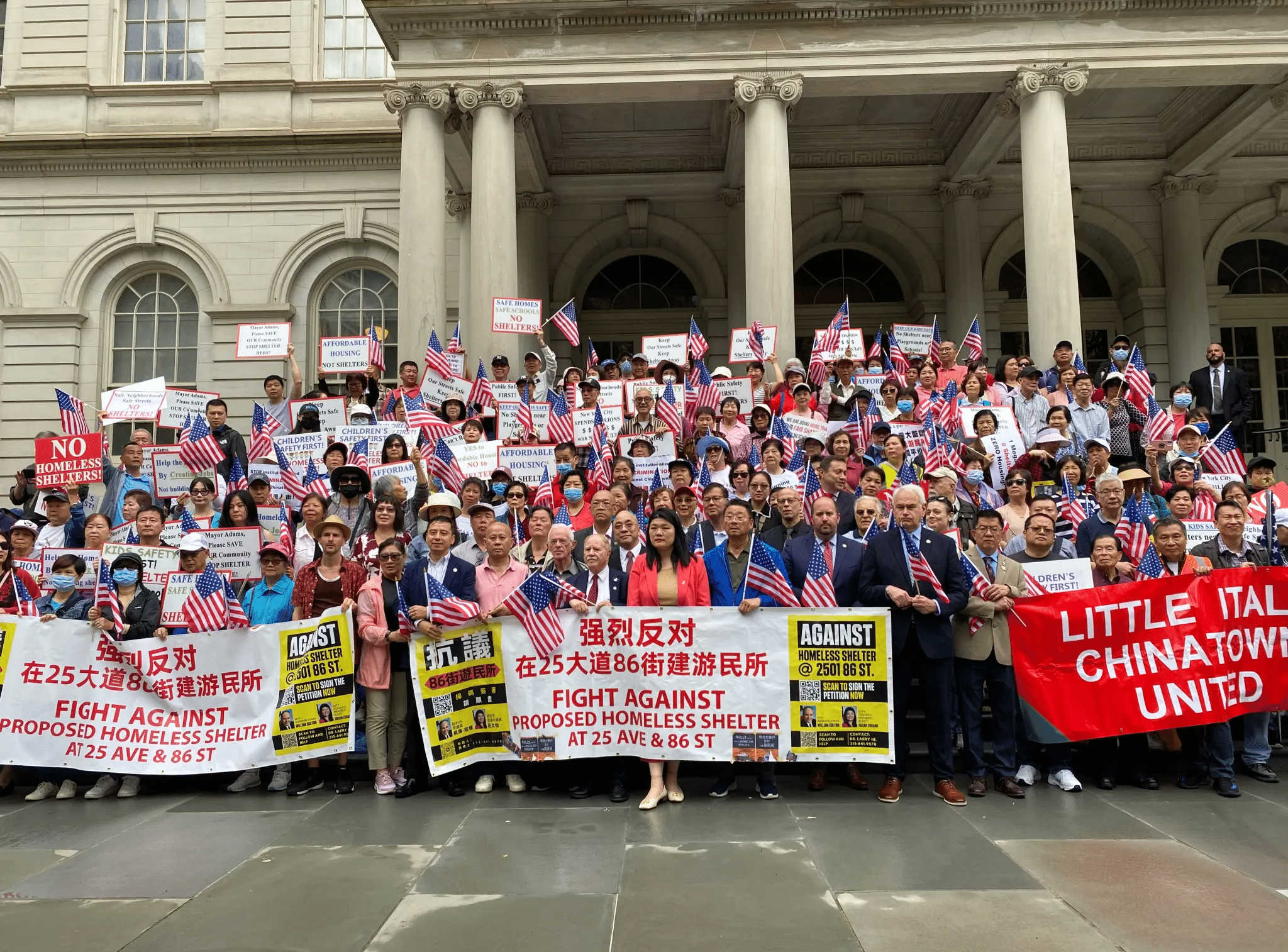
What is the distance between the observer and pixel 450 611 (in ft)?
22.2

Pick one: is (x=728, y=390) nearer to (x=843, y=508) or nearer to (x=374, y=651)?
(x=843, y=508)

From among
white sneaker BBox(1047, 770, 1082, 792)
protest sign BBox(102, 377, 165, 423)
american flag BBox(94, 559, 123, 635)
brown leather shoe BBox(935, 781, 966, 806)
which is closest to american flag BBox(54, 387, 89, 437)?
protest sign BBox(102, 377, 165, 423)

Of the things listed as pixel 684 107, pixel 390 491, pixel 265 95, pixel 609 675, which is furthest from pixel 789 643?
pixel 265 95

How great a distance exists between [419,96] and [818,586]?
1223 cm

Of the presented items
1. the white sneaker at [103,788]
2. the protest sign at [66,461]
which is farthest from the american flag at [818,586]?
the protest sign at [66,461]

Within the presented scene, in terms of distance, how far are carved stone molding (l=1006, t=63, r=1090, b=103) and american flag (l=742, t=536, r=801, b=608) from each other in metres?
12.0

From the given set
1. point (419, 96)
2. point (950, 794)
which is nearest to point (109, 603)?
point (950, 794)

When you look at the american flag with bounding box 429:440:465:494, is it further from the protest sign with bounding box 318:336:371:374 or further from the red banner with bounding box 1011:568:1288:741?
the red banner with bounding box 1011:568:1288:741

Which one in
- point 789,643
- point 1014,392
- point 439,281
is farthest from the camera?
point 439,281

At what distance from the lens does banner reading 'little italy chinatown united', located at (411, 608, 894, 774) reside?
6566 millimetres

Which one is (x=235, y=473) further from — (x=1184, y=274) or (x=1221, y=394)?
(x=1184, y=274)

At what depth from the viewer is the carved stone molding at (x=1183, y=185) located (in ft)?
65.4

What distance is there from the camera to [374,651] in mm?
6859

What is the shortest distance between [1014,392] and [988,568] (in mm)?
5868
